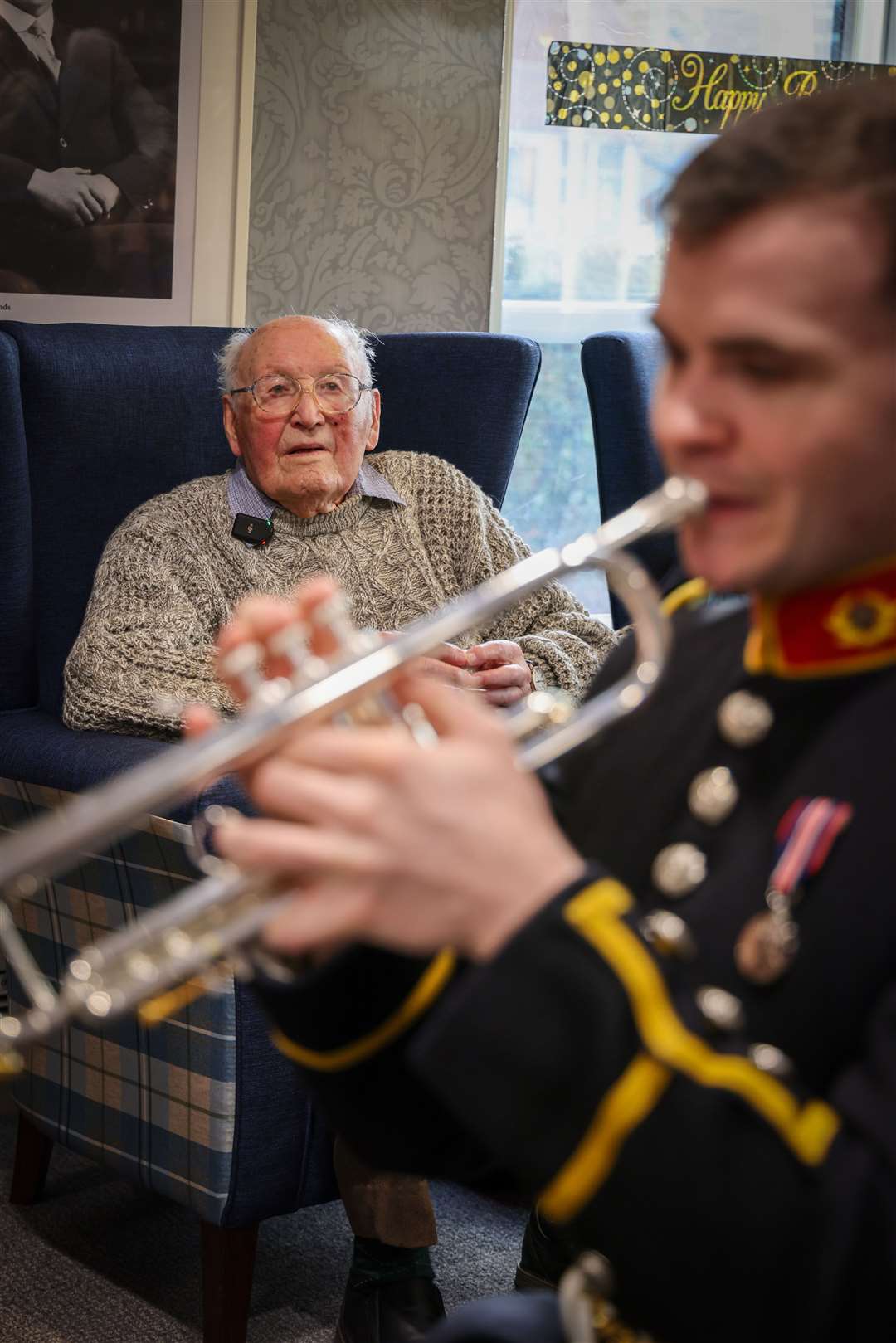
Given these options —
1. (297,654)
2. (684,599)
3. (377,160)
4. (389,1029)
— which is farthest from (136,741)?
(377,160)

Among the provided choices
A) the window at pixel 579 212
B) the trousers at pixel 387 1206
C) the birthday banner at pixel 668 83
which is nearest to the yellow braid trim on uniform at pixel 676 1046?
the trousers at pixel 387 1206

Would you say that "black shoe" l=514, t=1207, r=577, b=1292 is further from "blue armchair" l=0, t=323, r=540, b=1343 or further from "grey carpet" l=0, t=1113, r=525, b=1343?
"blue armchair" l=0, t=323, r=540, b=1343

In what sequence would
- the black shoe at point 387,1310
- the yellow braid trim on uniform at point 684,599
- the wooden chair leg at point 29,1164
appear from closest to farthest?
the yellow braid trim on uniform at point 684,599
the black shoe at point 387,1310
the wooden chair leg at point 29,1164

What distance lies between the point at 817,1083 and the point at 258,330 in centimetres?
222

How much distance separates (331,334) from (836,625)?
Result: 2068 millimetres

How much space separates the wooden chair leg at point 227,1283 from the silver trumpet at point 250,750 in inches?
53.8

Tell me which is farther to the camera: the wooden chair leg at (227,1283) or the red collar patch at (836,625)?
the wooden chair leg at (227,1283)

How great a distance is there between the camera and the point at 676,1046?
2.25 feet

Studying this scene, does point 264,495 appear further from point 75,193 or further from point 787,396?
point 787,396

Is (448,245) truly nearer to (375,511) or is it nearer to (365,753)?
(375,511)

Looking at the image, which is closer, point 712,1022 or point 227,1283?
point 712,1022

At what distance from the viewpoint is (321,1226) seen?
251 cm

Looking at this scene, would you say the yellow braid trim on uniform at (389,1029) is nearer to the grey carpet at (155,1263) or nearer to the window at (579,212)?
the grey carpet at (155,1263)

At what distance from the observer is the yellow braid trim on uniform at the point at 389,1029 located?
873 mm
